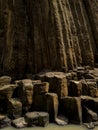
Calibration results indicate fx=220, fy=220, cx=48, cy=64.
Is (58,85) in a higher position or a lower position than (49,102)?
higher

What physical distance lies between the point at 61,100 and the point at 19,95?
5.07 ft

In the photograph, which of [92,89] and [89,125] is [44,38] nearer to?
[92,89]

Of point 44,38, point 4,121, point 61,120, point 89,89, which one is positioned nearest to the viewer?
point 4,121

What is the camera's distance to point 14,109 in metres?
7.45

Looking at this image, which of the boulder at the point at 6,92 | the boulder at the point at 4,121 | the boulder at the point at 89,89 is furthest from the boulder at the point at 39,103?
the boulder at the point at 89,89

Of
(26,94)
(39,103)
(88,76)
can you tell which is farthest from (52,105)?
(88,76)

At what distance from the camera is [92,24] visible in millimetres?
12039

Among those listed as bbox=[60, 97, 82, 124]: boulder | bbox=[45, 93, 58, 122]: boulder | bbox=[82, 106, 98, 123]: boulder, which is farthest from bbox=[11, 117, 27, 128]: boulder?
bbox=[82, 106, 98, 123]: boulder

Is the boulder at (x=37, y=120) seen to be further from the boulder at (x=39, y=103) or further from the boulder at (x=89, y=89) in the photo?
the boulder at (x=89, y=89)

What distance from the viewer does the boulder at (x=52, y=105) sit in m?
7.48

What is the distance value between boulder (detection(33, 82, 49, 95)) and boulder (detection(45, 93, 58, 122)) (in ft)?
1.02

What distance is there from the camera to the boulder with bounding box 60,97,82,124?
7395mm

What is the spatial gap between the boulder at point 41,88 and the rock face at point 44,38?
1.82 metres

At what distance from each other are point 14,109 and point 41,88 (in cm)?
122
